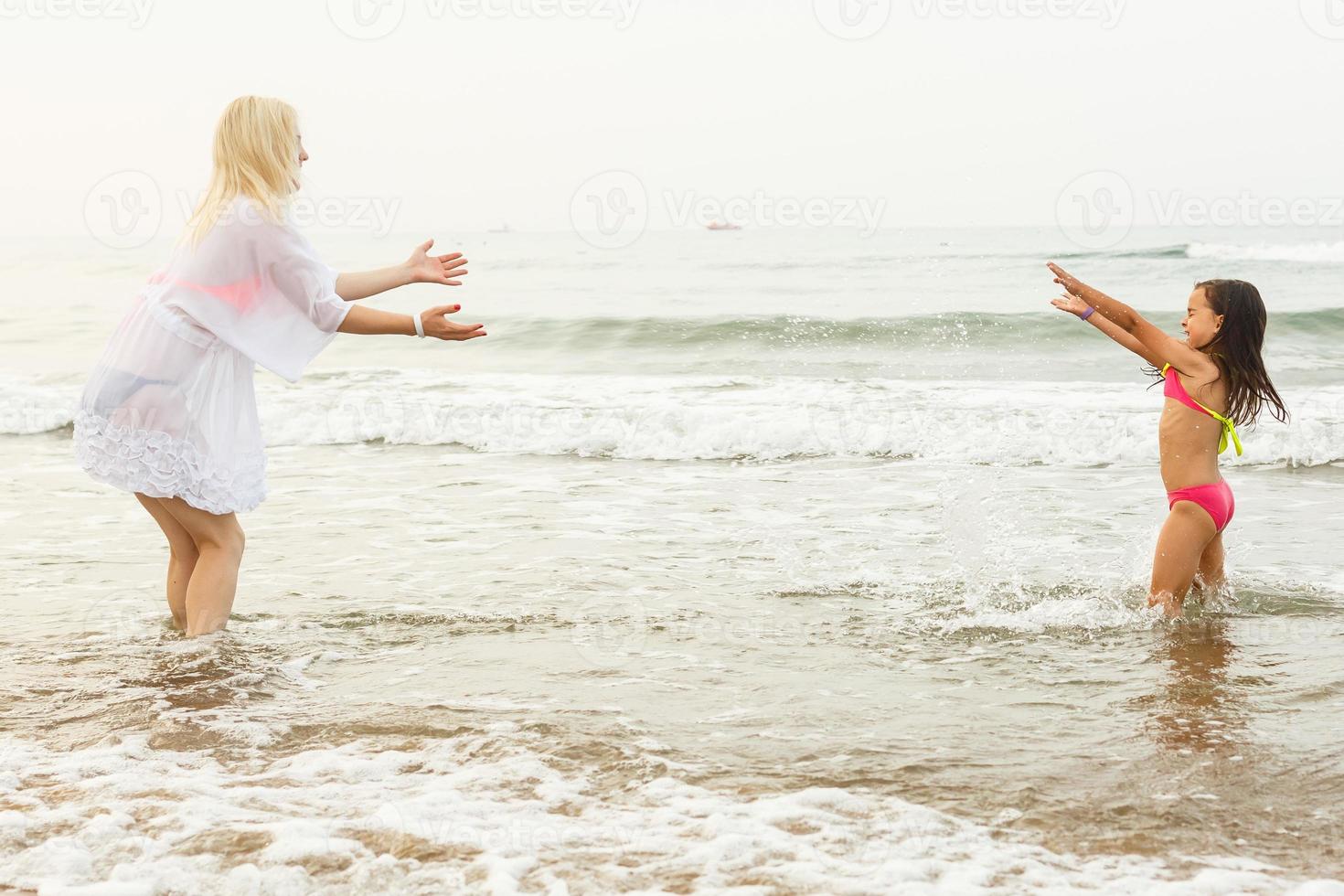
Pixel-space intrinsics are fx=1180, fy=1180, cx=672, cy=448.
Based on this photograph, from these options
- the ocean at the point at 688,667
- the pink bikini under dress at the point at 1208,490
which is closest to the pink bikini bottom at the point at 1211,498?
the pink bikini under dress at the point at 1208,490

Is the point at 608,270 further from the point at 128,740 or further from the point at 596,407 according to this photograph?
the point at 128,740

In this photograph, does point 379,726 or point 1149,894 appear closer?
point 1149,894

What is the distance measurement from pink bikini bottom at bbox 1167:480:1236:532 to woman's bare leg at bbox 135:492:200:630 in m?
4.06

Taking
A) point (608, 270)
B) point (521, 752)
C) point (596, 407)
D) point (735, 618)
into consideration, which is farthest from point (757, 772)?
point (608, 270)

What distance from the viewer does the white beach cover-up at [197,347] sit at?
13.8 ft

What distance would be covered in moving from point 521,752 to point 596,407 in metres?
9.20

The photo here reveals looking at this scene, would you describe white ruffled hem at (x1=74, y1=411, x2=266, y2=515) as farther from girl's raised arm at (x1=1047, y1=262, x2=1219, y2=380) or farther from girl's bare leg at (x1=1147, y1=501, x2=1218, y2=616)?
girl's bare leg at (x1=1147, y1=501, x2=1218, y2=616)

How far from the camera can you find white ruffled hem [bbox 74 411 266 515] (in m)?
4.25

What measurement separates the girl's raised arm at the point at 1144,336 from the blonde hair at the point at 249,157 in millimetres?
3035

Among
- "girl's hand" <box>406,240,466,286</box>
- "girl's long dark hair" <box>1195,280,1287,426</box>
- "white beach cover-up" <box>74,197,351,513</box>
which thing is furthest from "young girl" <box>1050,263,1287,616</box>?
"white beach cover-up" <box>74,197,351,513</box>

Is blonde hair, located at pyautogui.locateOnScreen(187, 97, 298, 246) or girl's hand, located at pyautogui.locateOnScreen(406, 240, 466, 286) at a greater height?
blonde hair, located at pyautogui.locateOnScreen(187, 97, 298, 246)

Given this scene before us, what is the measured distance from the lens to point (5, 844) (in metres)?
2.94

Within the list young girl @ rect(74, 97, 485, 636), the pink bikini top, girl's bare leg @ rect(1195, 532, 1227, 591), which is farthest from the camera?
girl's bare leg @ rect(1195, 532, 1227, 591)

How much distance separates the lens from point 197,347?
14.0 feet
